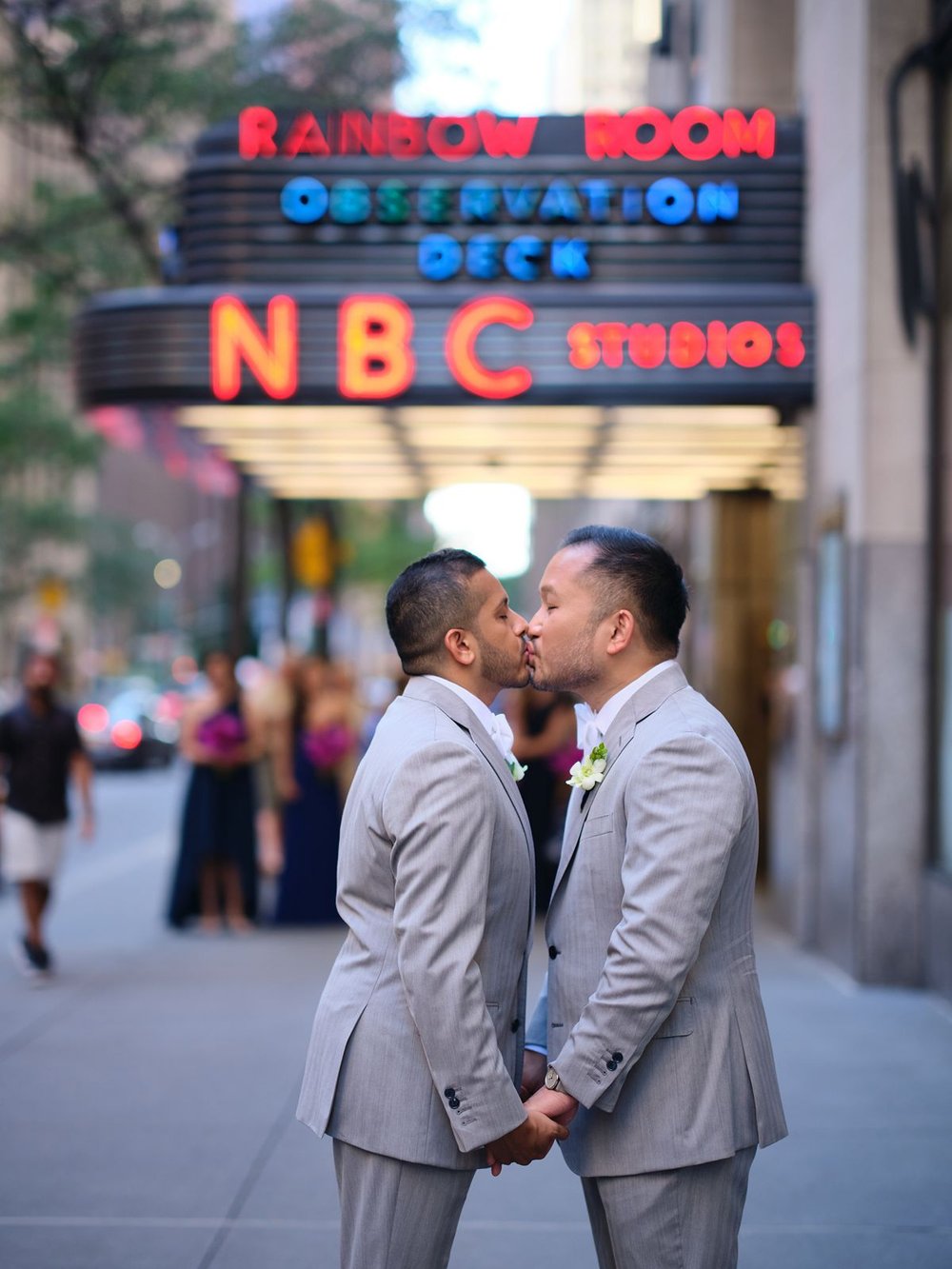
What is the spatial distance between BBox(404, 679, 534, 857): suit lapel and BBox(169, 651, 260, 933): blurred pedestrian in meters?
8.60

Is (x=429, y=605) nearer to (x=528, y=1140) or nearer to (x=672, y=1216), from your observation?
(x=528, y=1140)

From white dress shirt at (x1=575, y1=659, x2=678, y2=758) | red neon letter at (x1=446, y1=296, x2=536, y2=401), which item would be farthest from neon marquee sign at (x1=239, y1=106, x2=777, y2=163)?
white dress shirt at (x1=575, y1=659, x2=678, y2=758)

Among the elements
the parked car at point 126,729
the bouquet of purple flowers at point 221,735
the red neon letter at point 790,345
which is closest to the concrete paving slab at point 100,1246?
the bouquet of purple flowers at point 221,735

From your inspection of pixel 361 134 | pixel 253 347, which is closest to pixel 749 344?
pixel 361 134

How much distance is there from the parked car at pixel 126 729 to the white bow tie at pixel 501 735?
2760 centimetres

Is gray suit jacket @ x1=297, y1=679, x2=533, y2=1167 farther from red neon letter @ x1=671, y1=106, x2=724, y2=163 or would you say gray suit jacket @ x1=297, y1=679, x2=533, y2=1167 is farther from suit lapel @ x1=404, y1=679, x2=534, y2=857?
red neon letter @ x1=671, y1=106, x2=724, y2=163

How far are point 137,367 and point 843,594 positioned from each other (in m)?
4.74

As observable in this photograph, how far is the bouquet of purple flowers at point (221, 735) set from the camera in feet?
38.2

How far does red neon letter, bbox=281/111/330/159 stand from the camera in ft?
35.8

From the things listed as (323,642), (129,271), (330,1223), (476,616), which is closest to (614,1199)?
(476,616)

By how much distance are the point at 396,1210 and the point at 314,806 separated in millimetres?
8936

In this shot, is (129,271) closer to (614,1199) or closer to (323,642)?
(323,642)

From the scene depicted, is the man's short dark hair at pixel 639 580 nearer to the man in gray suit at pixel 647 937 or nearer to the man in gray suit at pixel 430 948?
the man in gray suit at pixel 647 937

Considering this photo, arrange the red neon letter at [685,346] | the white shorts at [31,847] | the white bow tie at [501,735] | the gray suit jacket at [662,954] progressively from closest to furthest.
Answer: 1. the gray suit jacket at [662,954]
2. the white bow tie at [501,735]
3. the white shorts at [31,847]
4. the red neon letter at [685,346]
